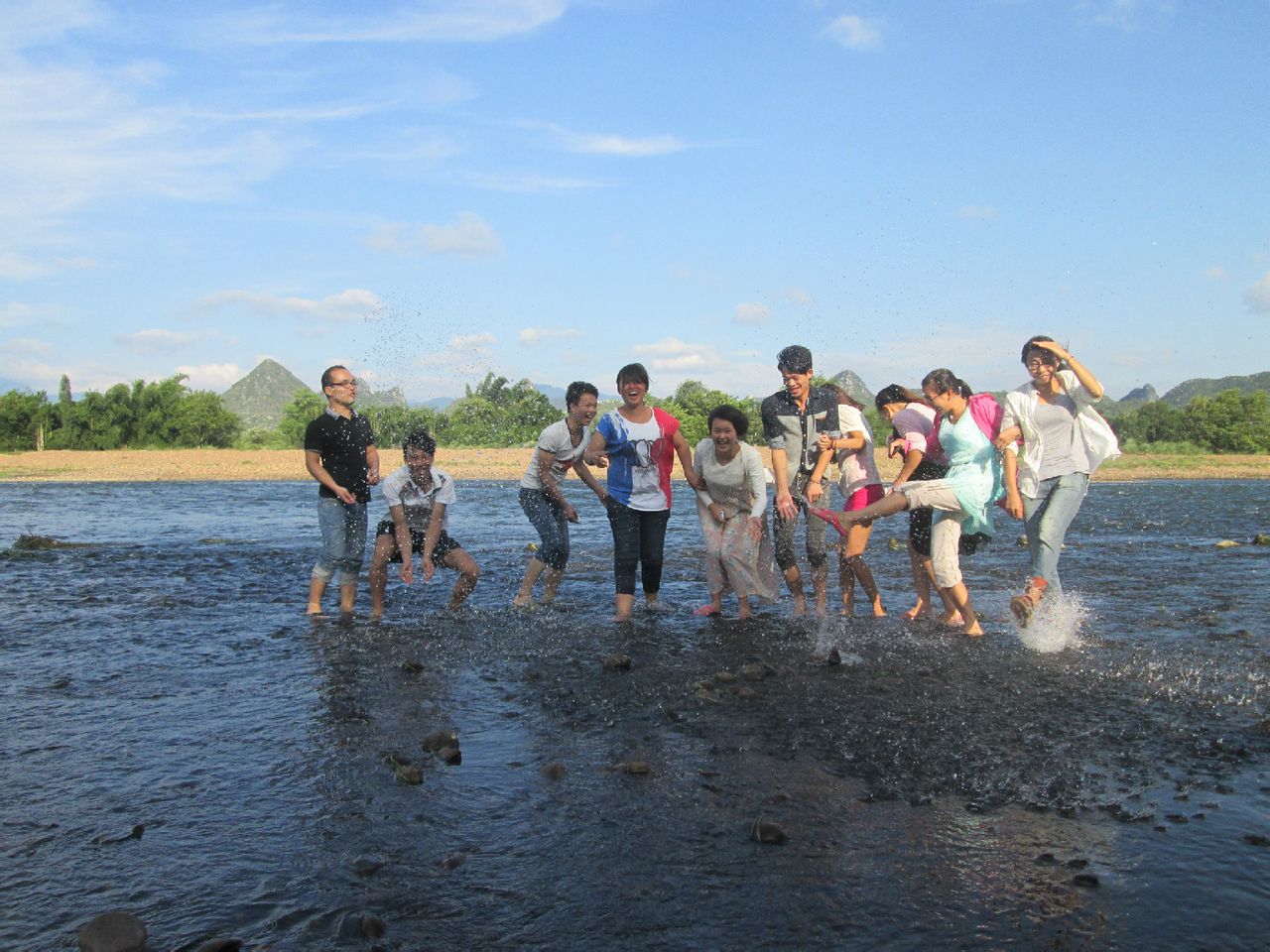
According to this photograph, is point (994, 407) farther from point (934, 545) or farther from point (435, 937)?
point (435, 937)

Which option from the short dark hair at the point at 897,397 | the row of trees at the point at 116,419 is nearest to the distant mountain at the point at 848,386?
the short dark hair at the point at 897,397

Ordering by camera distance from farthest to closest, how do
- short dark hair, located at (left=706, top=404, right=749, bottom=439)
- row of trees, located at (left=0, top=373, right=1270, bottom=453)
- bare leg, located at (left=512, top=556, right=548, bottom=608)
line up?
row of trees, located at (left=0, top=373, right=1270, bottom=453)
bare leg, located at (left=512, top=556, right=548, bottom=608)
short dark hair, located at (left=706, top=404, right=749, bottom=439)

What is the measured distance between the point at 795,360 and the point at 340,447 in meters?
4.12

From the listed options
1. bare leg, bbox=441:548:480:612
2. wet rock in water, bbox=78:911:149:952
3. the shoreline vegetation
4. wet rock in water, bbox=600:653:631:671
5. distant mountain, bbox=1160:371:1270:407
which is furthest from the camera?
distant mountain, bbox=1160:371:1270:407

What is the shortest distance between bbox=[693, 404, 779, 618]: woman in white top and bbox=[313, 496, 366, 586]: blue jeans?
313 cm

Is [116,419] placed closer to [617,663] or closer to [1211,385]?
[617,663]

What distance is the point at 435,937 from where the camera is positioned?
3.31 m

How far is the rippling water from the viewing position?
137 inches

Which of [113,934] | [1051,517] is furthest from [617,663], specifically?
[113,934]

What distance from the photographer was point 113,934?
319cm

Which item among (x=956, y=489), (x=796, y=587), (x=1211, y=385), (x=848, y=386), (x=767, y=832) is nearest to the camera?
(x=767, y=832)

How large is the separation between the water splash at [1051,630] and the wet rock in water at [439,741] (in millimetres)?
4628

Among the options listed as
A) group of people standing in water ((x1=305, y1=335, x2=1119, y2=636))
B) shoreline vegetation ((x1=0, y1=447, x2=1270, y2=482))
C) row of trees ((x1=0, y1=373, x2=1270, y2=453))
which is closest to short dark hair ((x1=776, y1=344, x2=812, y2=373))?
group of people standing in water ((x1=305, y1=335, x2=1119, y2=636))

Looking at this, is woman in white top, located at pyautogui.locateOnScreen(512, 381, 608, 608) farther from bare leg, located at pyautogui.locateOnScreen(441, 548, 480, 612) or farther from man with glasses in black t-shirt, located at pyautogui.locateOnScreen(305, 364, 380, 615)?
man with glasses in black t-shirt, located at pyautogui.locateOnScreen(305, 364, 380, 615)
